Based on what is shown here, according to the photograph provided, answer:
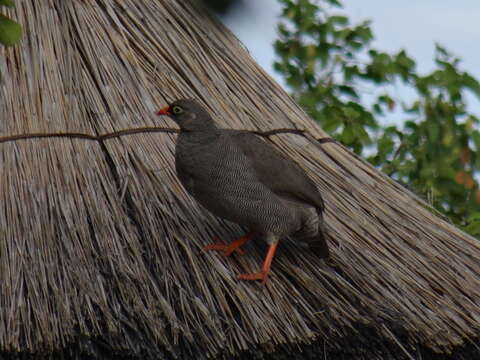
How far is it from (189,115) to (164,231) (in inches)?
16.7

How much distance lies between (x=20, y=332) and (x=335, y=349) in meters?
1.04

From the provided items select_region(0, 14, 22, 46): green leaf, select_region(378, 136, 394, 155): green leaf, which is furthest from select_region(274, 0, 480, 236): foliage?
select_region(0, 14, 22, 46): green leaf

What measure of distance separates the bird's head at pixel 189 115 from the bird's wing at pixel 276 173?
110 mm

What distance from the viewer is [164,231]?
3783 mm

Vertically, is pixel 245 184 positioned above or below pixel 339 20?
below

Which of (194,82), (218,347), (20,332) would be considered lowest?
(20,332)

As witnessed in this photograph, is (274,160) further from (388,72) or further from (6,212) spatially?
(388,72)

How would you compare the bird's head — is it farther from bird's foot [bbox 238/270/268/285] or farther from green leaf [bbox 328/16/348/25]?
green leaf [bbox 328/16/348/25]

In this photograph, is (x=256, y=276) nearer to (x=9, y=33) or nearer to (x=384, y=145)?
(x=9, y=33)

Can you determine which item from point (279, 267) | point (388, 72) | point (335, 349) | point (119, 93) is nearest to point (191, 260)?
point (279, 267)

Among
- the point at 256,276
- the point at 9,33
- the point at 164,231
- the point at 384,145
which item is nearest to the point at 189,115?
the point at 164,231

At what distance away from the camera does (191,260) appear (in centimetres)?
370

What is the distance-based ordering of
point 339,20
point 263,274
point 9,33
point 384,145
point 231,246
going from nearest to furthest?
point 9,33 → point 263,274 → point 231,246 → point 384,145 → point 339,20

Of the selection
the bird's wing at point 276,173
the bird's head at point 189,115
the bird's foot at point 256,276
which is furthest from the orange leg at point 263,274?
the bird's head at point 189,115
